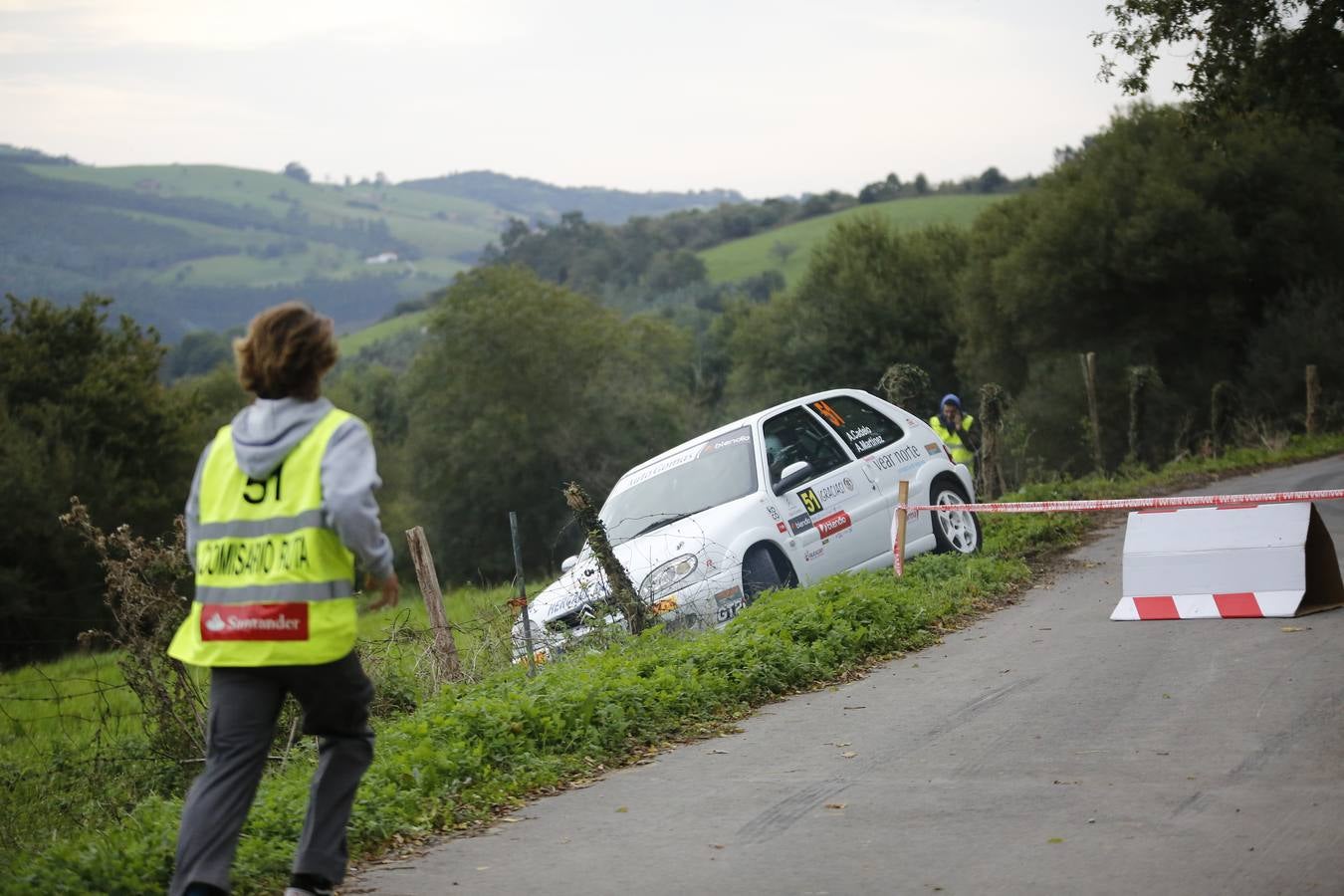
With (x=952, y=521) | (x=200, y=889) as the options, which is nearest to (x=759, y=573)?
(x=952, y=521)

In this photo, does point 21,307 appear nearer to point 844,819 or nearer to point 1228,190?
point 1228,190

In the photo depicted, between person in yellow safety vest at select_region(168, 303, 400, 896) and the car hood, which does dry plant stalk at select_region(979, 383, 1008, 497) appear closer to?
the car hood

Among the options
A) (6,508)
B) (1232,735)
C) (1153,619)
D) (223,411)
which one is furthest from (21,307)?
(1232,735)

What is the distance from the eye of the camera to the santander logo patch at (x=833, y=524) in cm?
1256

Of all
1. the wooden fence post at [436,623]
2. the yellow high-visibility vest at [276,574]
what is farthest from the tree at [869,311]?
the yellow high-visibility vest at [276,574]

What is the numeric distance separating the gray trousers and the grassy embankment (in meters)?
0.82

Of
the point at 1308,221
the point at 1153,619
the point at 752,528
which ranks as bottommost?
the point at 1153,619

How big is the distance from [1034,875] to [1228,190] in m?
41.3

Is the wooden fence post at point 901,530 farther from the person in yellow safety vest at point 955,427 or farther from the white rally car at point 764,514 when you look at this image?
the person in yellow safety vest at point 955,427

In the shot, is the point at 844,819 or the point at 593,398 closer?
the point at 844,819

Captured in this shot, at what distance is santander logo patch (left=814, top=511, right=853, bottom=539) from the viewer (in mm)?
12562

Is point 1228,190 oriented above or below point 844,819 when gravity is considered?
above

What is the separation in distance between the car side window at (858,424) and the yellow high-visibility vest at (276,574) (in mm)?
9135

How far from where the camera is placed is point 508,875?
552 cm
